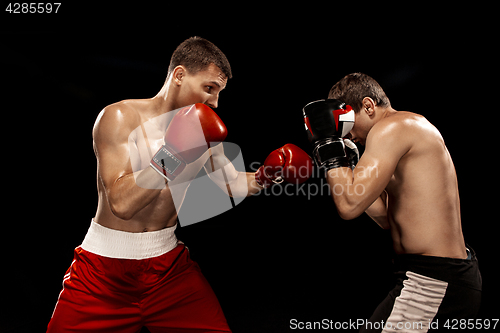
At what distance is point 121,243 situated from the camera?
1384mm

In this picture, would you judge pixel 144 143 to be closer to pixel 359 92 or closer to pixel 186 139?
pixel 186 139

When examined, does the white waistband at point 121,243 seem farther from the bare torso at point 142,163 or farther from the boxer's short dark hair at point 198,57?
the boxer's short dark hair at point 198,57

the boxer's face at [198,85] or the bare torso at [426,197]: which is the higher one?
the boxer's face at [198,85]

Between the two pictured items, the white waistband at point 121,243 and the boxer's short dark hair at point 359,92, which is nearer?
the white waistband at point 121,243

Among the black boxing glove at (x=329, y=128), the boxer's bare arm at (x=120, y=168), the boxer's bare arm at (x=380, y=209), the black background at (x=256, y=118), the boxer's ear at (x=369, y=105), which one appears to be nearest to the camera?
the boxer's bare arm at (x=120, y=168)

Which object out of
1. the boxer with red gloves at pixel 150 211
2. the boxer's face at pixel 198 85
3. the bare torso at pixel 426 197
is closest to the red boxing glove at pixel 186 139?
the boxer with red gloves at pixel 150 211

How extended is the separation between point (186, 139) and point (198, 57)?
2.16 feet

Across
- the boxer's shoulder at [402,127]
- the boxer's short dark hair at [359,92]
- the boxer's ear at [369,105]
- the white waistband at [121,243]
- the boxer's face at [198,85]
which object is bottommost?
the white waistband at [121,243]

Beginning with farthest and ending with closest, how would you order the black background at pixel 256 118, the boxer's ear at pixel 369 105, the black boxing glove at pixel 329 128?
the black background at pixel 256 118
the boxer's ear at pixel 369 105
the black boxing glove at pixel 329 128

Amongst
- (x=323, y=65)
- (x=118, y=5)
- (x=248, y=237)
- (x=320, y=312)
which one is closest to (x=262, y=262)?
(x=248, y=237)

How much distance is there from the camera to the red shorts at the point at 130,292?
51.1 inches

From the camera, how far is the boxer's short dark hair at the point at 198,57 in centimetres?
163

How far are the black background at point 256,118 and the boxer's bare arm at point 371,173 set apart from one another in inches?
67.6

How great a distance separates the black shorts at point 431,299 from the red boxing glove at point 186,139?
0.93 m
